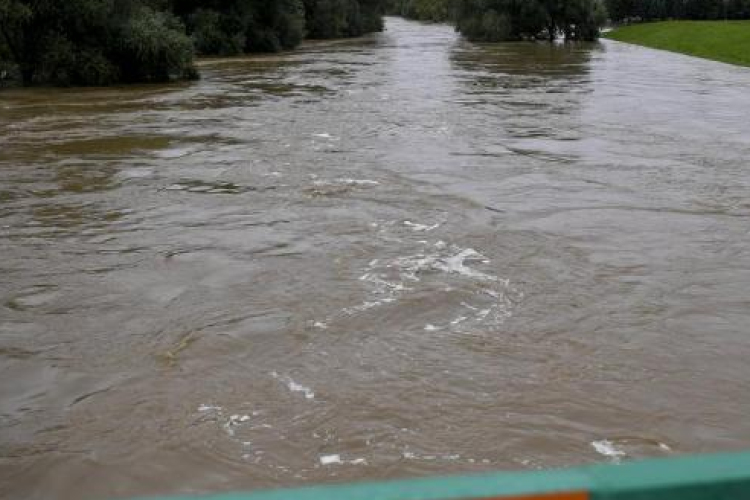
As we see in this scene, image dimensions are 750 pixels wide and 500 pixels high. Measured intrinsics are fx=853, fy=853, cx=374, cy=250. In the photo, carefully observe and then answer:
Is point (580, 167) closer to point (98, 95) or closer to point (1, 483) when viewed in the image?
point (1, 483)

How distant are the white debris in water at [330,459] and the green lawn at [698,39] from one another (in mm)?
36818

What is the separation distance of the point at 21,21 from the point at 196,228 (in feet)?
72.8

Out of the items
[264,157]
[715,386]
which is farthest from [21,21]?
[715,386]

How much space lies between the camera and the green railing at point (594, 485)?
1.74 m

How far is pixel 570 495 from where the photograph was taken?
1769 millimetres

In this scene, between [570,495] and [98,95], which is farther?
[98,95]

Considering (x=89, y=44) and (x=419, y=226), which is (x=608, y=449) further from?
(x=89, y=44)

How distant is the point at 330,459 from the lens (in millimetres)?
5234

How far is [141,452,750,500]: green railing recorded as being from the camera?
5.71 feet

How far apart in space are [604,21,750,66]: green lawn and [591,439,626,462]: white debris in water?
3596 centimetres

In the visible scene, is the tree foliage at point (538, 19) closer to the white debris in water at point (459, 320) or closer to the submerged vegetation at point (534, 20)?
the submerged vegetation at point (534, 20)

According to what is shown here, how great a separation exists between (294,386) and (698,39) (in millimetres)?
46953

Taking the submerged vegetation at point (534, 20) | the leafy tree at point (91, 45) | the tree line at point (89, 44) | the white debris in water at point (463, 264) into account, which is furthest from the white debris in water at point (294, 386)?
the submerged vegetation at point (534, 20)

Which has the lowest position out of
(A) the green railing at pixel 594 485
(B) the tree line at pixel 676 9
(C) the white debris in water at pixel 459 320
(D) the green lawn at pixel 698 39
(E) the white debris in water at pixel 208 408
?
(E) the white debris in water at pixel 208 408
